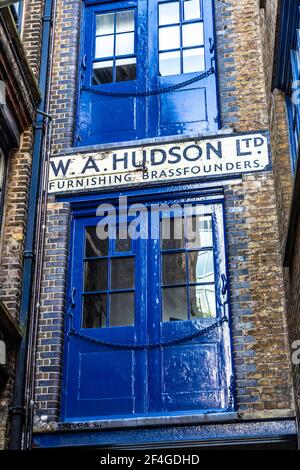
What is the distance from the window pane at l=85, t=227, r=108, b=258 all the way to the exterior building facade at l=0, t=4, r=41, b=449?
2.68 feet

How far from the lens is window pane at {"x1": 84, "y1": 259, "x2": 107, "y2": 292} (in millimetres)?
9180

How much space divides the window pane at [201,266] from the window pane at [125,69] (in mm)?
2934

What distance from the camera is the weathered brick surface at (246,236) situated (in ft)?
27.1

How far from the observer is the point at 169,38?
1075 cm

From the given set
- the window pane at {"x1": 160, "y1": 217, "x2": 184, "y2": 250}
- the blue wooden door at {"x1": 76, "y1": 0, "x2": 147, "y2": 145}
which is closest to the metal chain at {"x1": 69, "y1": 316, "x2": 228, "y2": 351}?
the window pane at {"x1": 160, "y1": 217, "x2": 184, "y2": 250}

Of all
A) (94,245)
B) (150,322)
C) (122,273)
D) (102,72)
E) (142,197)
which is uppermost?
(102,72)

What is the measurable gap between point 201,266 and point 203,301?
0.46m

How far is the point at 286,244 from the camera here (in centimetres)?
777

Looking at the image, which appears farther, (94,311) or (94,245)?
(94,245)

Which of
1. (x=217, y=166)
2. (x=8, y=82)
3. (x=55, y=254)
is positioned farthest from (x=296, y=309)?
(x=8, y=82)

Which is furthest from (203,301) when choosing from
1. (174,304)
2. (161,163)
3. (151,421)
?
(161,163)

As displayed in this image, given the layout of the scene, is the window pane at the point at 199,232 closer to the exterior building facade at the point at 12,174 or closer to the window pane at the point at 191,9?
the exterior building facade at the point at 12,174

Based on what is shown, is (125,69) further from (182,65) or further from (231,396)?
(231,396)

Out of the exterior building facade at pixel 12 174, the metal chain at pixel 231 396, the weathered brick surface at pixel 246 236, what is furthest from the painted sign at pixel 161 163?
the metal chain at pixel 231 396
